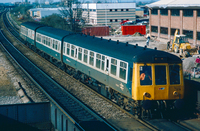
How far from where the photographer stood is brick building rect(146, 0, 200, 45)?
35.7m

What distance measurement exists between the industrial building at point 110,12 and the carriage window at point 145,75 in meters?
76.1

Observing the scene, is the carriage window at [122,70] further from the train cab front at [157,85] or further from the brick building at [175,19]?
the brick building at [175,19]

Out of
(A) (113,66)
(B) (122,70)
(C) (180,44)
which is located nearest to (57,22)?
(C) (180,44)

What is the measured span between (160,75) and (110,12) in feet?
261

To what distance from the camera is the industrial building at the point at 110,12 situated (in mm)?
88625

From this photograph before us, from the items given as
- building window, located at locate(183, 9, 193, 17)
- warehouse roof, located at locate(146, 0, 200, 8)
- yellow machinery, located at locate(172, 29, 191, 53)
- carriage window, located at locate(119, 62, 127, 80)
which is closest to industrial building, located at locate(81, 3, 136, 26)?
warehouse roof, located at locate(146, 0, 200, 8)

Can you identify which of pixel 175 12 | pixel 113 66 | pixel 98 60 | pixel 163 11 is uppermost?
pixel 163 11

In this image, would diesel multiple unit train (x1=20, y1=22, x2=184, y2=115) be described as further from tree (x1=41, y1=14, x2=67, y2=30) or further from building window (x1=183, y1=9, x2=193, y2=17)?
tree (x1=41, y1=14, x2=67, y2=30)

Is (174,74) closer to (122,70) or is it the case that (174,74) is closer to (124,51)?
(122,70)

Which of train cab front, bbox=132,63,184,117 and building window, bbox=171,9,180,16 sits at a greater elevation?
building window, bbox=171,9,180,16

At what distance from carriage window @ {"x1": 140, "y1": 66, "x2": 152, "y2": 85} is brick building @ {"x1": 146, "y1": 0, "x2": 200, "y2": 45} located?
82.2 ft

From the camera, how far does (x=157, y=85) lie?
38.6 ft

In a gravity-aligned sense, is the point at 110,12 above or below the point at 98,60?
above

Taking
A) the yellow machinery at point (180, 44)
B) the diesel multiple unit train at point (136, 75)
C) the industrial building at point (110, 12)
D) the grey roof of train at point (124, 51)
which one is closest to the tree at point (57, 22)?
the industrial building at point (110, 12)
